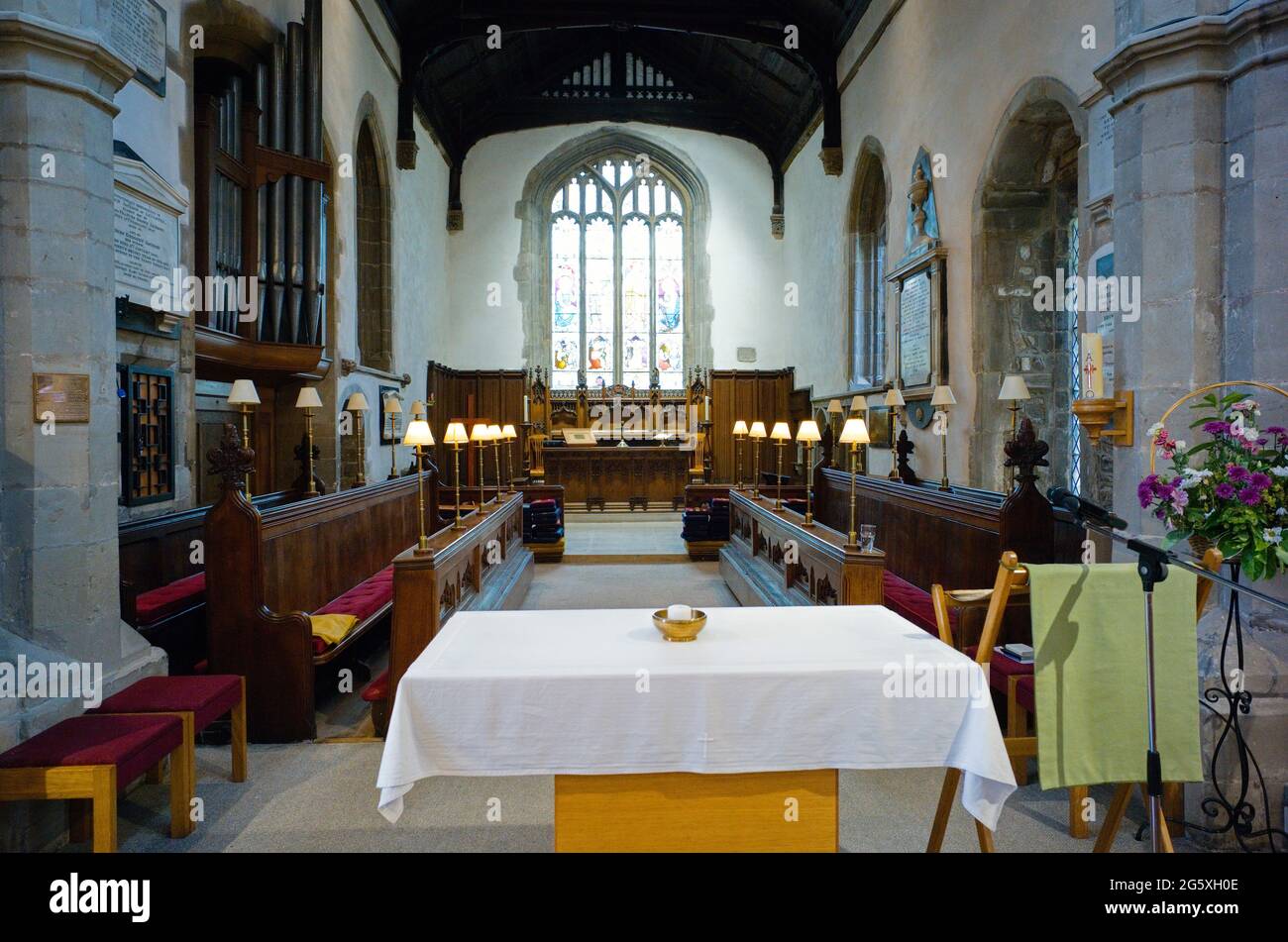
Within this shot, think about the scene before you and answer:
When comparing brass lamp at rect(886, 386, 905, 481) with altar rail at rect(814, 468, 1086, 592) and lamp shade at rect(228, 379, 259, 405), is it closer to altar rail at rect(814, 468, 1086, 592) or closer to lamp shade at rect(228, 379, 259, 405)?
altar rail at rect(814, 468, 1086, 592)

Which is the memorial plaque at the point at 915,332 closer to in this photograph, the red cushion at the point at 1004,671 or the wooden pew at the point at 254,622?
the red cushion at the point at 1004,671

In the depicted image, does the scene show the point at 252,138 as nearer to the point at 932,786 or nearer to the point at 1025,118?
the point at 1025,118

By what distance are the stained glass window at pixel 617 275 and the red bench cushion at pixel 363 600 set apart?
9475 mm

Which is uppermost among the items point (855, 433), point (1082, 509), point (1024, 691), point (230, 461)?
point (855, 433)

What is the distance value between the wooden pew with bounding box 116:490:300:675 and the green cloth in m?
3.48

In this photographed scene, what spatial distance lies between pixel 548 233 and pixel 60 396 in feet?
40.0

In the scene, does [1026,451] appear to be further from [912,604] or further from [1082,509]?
[1082,509]

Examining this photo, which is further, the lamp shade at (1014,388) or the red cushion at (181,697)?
the lamp shade at (1014,388)

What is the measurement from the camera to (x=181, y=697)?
2793 millimetres

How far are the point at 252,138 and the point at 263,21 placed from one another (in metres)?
0.93

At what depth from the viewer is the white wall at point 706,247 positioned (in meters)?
13.7

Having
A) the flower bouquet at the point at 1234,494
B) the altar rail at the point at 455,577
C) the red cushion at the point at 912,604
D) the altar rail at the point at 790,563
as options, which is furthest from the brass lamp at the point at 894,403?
the flower bouquet at the point at 1234,494

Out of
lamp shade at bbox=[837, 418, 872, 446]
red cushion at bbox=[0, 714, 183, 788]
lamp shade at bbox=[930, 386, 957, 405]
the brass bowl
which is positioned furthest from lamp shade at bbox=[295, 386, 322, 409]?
lamp shade at bbox=[930, 386, 957, 405]

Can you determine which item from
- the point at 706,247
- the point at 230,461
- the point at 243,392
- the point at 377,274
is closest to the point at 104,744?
the point at 230,461
